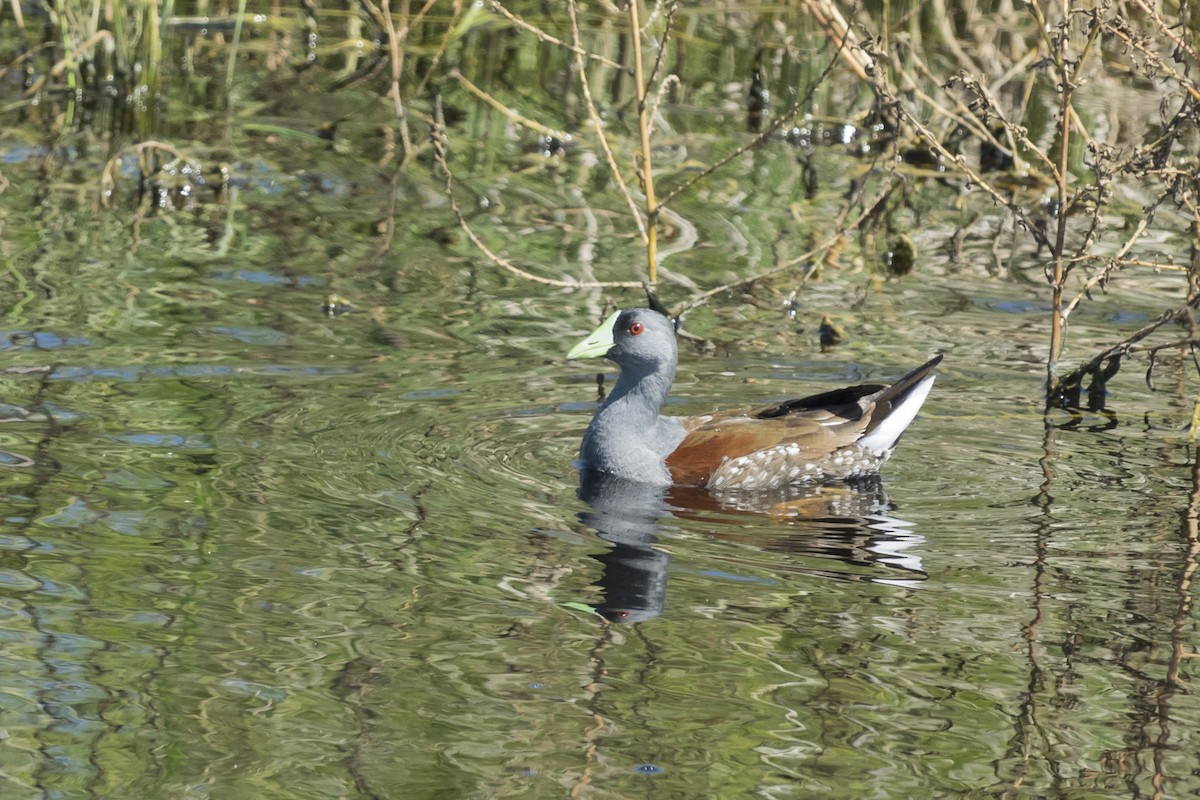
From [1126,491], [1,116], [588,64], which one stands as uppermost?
[588,64]

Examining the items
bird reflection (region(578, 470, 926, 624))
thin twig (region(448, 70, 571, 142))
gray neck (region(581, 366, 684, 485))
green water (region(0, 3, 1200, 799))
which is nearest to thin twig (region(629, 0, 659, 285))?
green water (region(0, 3, 1200, 799))

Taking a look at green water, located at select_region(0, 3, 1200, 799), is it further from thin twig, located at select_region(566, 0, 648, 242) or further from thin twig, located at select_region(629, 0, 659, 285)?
thin twig, located at select_region(566, 0, 648, 242)

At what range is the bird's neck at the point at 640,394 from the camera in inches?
274

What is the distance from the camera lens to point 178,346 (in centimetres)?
774

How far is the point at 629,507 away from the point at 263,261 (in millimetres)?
3402

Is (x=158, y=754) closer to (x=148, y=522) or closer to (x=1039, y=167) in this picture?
(x=148, y=522)

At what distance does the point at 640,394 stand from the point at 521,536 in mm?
1225

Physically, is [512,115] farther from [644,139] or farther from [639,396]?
[639,396]

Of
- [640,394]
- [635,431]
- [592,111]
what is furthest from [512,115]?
Result: [635,431]

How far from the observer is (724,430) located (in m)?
6.93

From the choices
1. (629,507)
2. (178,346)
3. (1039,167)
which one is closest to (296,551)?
(629,507)

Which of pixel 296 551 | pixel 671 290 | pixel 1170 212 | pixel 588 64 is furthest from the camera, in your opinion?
pixel 588 64

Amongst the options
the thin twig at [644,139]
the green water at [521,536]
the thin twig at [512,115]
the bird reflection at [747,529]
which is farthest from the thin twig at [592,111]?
the bird reflection at [747,529]

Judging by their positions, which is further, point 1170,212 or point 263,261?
point 1170,212
